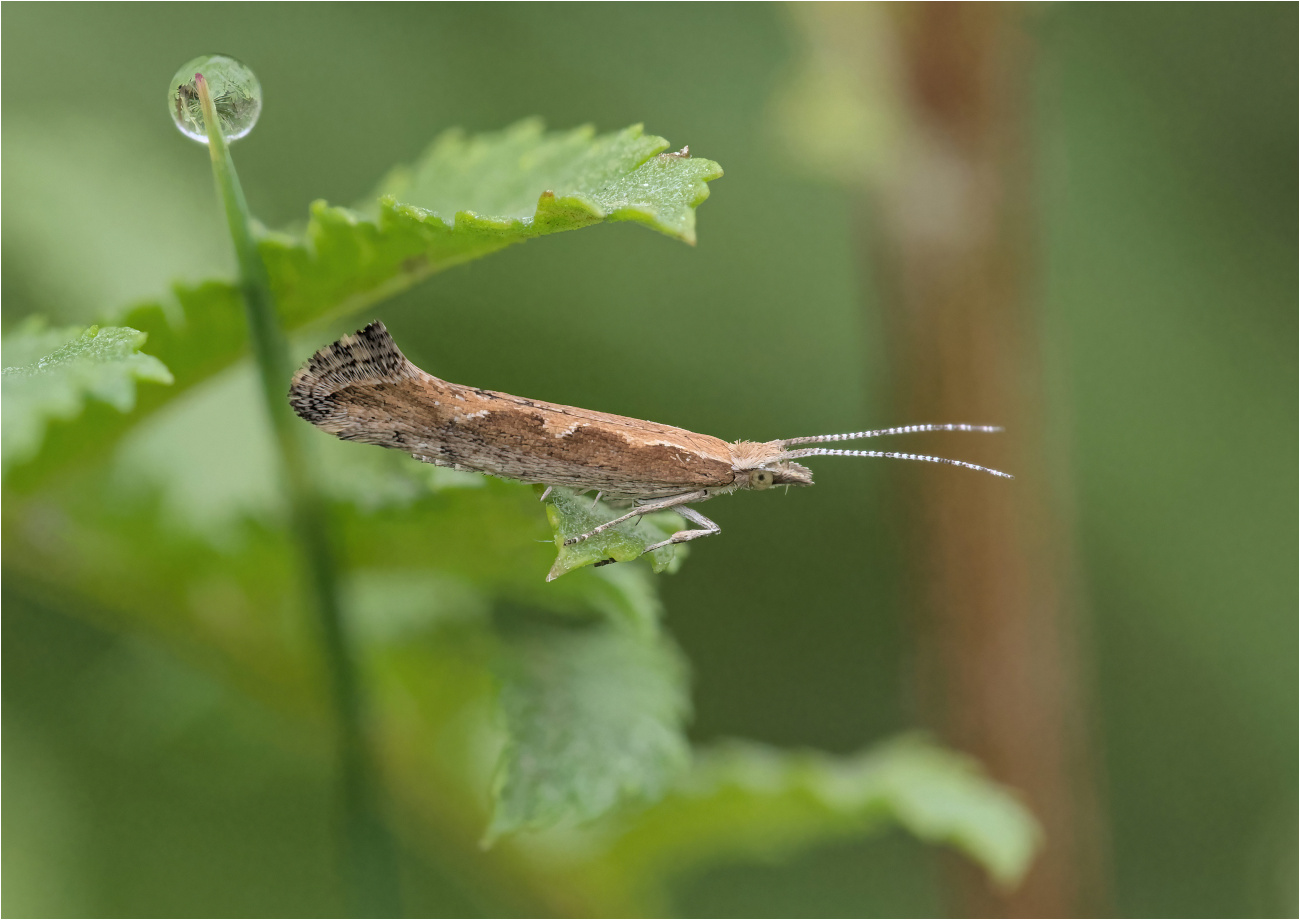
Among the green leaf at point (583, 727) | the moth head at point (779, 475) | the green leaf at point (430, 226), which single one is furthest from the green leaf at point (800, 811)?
the green leaf at point (430, 226)

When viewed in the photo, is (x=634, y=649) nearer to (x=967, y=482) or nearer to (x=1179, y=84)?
(x=967, y=482)

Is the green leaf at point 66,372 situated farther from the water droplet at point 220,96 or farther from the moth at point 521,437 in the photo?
the moth at point 521,437

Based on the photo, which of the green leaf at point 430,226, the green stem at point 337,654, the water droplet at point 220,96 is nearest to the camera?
the green leaf at point 430,226

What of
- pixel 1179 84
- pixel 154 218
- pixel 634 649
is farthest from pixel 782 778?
pixel 1179 84

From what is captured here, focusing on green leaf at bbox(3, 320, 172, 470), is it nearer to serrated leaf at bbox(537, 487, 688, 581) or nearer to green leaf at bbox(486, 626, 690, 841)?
serrated leaf at bbox(537, 487, 688, 581)

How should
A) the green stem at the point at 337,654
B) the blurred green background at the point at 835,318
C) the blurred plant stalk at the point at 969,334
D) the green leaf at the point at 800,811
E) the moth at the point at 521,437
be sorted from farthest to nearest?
the blurred green background at the point at 835,318
the blurred plant stalk at the point at 969,334
the green leaf at the point at 800,811
the moth at the point at 521,437
the green stem at the point at 337,654

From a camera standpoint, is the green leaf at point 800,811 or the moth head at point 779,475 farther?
the moth head at point 779,475

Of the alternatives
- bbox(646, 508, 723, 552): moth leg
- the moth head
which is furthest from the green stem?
the moth head

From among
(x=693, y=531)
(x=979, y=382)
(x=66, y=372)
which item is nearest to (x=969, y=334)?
(x=979, y=382)
